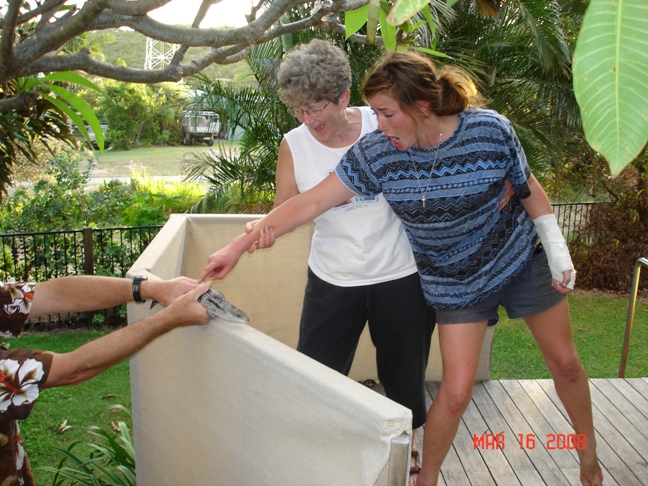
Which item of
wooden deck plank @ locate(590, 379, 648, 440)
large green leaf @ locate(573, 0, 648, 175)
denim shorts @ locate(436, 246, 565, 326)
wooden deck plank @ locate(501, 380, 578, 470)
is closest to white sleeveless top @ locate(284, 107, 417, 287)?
denim shorts @ locate(436, 246, 565, 326)

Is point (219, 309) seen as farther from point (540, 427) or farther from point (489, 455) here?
point (540, 427)

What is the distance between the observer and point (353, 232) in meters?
2.31

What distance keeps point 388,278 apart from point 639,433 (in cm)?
170

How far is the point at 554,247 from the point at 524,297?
0.20m

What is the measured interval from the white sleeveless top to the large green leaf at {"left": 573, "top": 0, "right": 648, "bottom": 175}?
1.93 m

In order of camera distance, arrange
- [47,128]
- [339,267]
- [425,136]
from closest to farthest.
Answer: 1. [425,136]
2. [339,267]
3. [47,128]

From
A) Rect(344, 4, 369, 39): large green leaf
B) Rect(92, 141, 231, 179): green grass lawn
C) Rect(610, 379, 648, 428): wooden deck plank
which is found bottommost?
Rect(92, 141, 231, 179): green grass lawn

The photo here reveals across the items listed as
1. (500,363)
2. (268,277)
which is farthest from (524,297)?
(500,363)

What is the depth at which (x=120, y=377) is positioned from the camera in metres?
5.88

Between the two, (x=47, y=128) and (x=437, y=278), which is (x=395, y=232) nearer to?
(x=437, y=278)

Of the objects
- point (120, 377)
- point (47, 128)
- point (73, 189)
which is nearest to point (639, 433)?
point (47, 128)

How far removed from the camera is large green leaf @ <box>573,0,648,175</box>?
1.21 ft

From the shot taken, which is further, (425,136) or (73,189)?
(73,189)

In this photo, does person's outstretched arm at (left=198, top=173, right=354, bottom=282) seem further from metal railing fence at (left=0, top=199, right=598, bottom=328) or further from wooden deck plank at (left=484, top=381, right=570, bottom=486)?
metal railing fence at (left=0, top=199, right=598, bottom=328)
